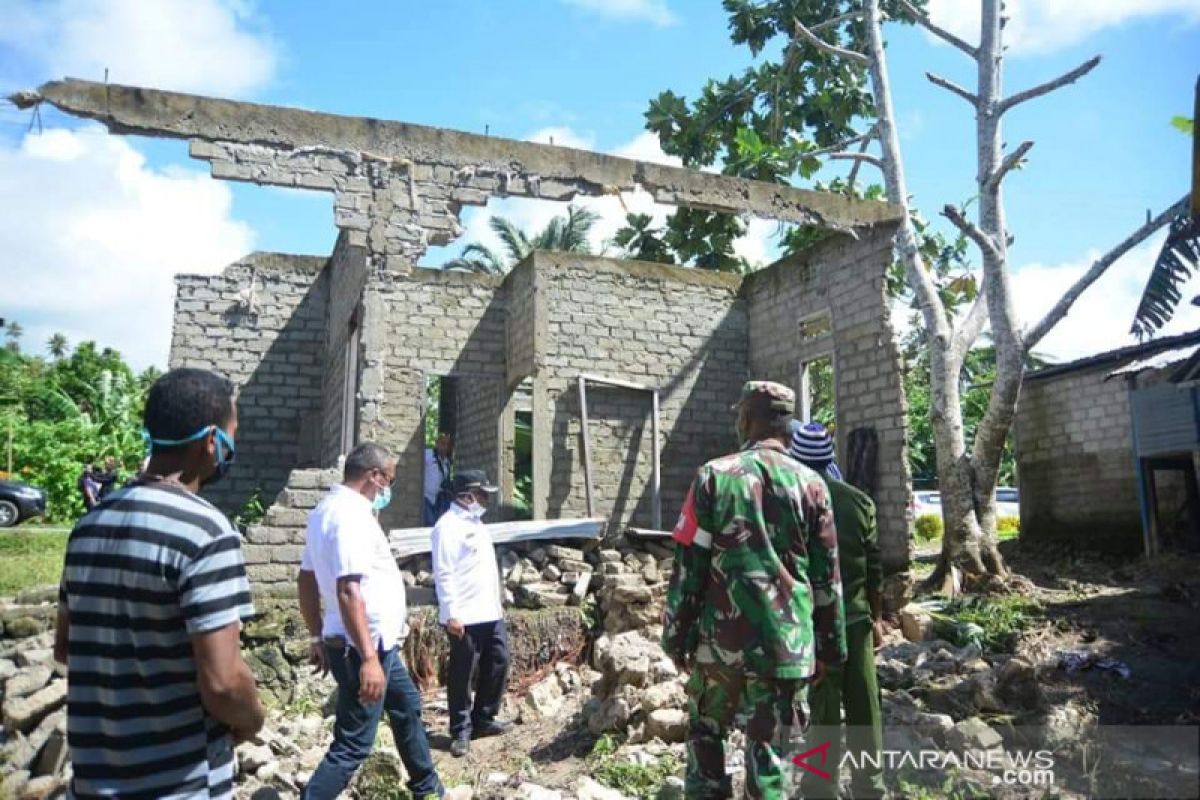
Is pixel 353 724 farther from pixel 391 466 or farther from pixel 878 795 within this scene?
pixel 878 795

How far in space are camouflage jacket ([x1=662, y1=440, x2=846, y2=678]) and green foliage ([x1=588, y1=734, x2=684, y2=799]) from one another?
5.31 feet

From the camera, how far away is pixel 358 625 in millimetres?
3408

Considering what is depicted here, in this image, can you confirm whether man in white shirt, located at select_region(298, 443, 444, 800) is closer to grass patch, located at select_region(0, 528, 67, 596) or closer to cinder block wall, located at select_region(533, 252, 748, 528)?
grass patch, located at select_region(0, 528, 67, 596)

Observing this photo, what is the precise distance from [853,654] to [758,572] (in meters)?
1.06

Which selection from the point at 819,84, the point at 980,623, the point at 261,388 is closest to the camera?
the point at 980,623

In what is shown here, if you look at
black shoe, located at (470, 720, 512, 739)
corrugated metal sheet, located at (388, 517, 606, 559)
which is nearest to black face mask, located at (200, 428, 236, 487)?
black shoe, located at (470, 720, 512, 739)

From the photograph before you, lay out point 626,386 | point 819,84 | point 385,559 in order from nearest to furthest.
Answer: point 385,559 → point 626,386 → point 819,84

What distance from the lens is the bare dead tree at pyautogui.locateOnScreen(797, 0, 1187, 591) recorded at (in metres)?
9.66

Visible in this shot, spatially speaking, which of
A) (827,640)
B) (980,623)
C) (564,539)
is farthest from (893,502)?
(827,640)

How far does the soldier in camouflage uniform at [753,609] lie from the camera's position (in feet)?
9.06

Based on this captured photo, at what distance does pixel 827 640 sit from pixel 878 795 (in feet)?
3.36

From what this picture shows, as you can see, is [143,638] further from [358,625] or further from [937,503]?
[937,503]

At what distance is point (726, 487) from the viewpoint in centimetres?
290

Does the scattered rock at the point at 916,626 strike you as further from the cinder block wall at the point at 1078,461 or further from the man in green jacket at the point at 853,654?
the cinder block wall at the point at 1078,461
